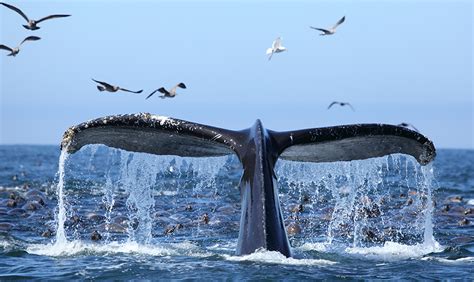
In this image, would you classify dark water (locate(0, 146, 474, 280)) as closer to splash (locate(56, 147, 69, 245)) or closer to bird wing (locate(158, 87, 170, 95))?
splash (locate(56, 147, 69, 245))

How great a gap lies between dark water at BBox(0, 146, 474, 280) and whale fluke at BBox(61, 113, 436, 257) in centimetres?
25

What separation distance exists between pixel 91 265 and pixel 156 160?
4.58ft

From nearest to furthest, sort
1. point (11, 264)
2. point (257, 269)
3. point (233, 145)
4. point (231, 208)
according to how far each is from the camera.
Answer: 1. point (257, 269)
2. point (233, 145)
3. point (11, 264)
4. point (231, 208)

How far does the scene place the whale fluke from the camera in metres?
10.1

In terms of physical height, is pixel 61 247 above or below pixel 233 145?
below

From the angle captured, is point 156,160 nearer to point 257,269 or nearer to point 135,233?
point 257,269

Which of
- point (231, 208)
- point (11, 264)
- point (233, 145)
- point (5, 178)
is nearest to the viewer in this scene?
point (233, 145)

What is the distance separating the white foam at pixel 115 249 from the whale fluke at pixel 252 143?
192 centimetres

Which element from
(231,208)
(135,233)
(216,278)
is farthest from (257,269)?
(231,208)

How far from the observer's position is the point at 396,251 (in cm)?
1294

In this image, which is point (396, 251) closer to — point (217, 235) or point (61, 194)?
point (217, 235)

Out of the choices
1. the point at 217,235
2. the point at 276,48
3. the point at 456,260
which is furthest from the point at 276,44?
the point at 456,260

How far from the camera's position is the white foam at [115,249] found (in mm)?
12297

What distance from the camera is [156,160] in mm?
11062
